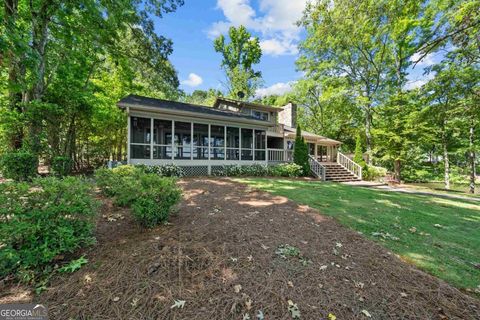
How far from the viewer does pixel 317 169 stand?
14.9 metres

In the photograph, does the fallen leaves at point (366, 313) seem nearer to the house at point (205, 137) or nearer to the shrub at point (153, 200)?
the shrub at point (153, 200)

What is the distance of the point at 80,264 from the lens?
8.39 ft

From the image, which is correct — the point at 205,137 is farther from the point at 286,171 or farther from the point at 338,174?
the point at 338,174

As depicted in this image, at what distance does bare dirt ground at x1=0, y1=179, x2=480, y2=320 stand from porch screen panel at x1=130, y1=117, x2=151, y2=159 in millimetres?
8756

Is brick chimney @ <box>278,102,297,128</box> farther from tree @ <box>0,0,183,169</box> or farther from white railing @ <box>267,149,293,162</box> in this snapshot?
tree @ <box>0,0,183,169</box>

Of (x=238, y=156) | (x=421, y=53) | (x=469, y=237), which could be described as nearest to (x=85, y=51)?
(x=238, y=156)

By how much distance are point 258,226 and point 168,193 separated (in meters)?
1.78

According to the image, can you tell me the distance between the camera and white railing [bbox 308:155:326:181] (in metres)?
14.3

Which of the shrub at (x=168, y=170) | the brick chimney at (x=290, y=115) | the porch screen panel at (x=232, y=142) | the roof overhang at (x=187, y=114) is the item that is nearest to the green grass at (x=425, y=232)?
the shrub at (x=168, y=170)

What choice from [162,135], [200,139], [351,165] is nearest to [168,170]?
[162,135]

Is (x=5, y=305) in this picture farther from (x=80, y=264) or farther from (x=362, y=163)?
(x=362, y=163)

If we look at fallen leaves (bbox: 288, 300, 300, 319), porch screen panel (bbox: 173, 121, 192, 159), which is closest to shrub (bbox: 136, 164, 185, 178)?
porch screen panel (bbox: 173, 121, 192, 159)

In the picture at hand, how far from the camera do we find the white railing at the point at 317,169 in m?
14.3

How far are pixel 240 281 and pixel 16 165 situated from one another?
392 inches
